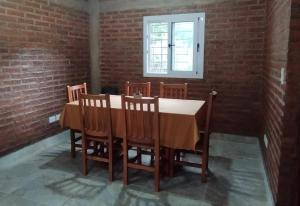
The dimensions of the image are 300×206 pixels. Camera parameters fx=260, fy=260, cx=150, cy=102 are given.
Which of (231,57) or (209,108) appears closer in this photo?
(209,108)

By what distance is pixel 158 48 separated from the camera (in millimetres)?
4410

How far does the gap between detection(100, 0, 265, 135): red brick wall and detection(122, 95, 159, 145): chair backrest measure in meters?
1.88

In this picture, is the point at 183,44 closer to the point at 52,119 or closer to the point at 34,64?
the point at 34,64

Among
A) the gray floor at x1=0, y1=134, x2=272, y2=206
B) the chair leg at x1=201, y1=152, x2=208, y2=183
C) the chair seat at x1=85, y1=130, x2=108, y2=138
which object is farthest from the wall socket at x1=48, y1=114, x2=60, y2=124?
the chair leg at x1=201, y1=152, x2=208, y2=183

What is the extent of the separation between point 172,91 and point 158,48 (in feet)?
3.36

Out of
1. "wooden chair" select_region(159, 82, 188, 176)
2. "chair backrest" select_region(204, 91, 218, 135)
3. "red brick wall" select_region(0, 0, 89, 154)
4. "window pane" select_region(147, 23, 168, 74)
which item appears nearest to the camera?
"chair backrest" select_region(204, 91, 218, 135)

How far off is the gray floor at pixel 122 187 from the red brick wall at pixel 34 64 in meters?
0.49

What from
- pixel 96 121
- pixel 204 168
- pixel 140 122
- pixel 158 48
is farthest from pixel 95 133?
pixel 158 48

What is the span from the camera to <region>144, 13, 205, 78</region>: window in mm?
4117

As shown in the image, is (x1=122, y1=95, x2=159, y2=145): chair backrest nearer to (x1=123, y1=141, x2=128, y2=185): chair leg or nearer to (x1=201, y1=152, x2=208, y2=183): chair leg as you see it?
(x1=123, y1=141, x2=128, y2=185): chair leg

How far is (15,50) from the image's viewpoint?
328cm

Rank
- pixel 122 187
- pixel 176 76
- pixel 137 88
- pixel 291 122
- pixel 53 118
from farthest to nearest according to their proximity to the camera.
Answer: pixel 176 76, pixel 53 118, pixel 137 88, pixel 122 187, pixel 291 122

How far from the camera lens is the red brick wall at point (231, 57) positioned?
12.6 feet

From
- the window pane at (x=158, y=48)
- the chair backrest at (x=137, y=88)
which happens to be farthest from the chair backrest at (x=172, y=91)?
the window pane at (x=158, y=48)
